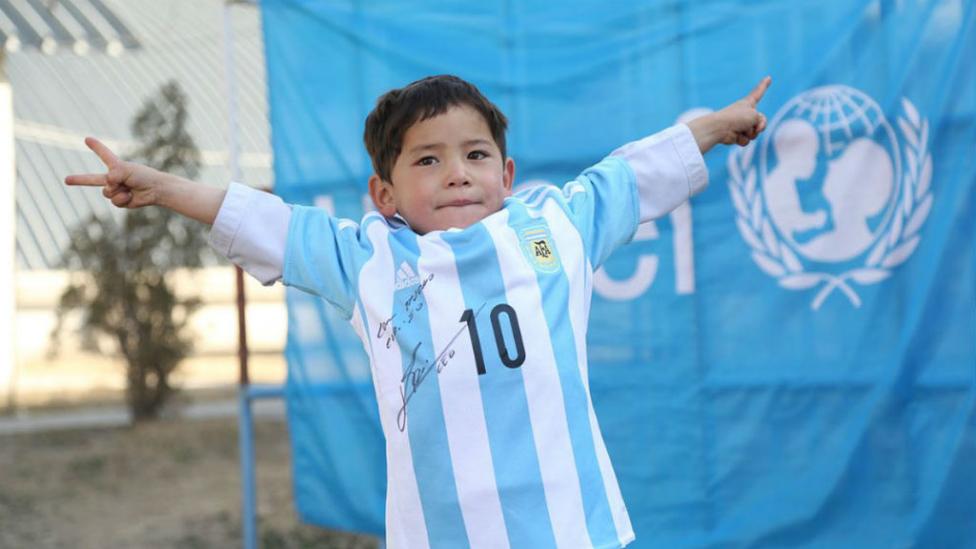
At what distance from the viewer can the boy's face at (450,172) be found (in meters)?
1.82

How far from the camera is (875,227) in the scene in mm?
2795

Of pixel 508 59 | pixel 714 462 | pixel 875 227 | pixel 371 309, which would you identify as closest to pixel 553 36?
pixel 508 59

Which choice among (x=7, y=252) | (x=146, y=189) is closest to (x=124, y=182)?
(x=146, y=189)

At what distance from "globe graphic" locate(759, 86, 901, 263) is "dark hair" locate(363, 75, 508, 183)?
3.97 feet

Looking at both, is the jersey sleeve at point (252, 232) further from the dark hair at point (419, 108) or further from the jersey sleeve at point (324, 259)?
the dark hair at point (419, 108)

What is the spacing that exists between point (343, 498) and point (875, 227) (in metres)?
1.92

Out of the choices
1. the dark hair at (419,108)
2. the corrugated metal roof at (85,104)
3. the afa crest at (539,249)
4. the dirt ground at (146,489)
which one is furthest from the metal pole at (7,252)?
the afa crest at (539,249)

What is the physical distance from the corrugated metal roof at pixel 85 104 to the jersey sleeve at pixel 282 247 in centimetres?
1009

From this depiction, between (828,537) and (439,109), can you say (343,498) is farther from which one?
(439,109)

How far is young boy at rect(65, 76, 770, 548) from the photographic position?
65.8 inches

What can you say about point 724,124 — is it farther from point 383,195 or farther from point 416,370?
point 416,370

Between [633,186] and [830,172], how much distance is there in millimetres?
1116

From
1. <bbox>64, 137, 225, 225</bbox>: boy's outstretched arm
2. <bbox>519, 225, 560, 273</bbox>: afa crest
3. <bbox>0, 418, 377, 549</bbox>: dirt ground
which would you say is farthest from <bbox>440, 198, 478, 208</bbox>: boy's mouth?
<bbox>0, 418, 377, 549</bbox>: dirt ground

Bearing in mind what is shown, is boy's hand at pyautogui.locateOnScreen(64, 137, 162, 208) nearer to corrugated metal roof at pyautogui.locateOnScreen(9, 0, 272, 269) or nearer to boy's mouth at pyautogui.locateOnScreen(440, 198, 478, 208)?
boy's mouth at pyautogui.locateOnScreen(440, 198, 478, 208)
